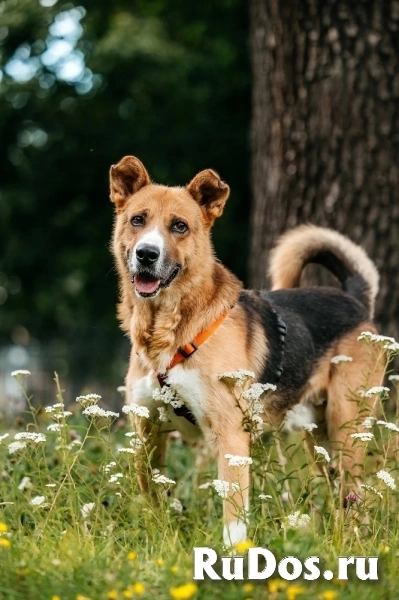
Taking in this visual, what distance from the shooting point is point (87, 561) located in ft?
11.5

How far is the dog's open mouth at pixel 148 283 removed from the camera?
4742 mm

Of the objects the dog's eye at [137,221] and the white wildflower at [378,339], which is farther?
→ the dog's eye at [137,221]

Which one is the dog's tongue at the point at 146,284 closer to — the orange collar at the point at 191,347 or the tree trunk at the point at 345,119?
the orange collar at the point at 191,347

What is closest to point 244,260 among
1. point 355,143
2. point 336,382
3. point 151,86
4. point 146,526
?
point 151,86

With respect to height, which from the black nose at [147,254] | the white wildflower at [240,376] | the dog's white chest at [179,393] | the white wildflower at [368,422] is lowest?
the white wildflower at [368,422]

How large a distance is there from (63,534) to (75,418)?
3.18m

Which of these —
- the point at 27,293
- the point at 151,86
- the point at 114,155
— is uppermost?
the point at 151,86

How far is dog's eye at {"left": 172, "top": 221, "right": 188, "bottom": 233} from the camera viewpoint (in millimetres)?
4930

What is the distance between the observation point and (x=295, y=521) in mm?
3980

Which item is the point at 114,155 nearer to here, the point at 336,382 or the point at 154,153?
the point at 154,153

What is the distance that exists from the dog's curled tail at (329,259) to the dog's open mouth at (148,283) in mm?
1718

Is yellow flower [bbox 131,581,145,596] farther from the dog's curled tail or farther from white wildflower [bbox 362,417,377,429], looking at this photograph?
the dog's curled tail

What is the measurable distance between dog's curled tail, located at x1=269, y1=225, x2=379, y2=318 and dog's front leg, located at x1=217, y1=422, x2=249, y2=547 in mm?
1883

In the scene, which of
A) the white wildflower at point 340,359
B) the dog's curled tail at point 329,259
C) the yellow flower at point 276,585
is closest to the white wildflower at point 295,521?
the yellow flower at point 276,585
